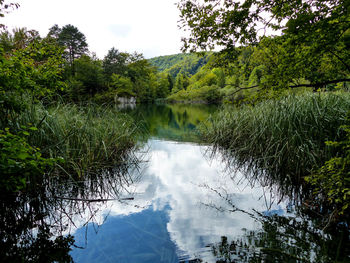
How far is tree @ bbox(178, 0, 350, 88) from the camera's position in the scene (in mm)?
2061

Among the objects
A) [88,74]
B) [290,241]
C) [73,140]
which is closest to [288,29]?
[290,241]

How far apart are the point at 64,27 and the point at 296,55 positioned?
35.8m

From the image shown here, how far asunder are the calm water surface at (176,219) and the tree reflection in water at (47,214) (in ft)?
0.44

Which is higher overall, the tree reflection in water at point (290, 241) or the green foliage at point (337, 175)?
the green foliage at point (337, 175)

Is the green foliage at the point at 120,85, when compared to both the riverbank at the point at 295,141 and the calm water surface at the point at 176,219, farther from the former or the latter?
the calm water surface at the point at 176,219

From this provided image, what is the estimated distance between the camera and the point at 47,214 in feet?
6.88

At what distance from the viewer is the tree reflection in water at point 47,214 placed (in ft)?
5.30

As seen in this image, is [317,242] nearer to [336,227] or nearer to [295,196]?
[336,227]

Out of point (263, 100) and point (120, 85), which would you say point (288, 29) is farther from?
point (120, 85)

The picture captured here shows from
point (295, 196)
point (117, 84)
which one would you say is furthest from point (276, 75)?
point (117, 84)

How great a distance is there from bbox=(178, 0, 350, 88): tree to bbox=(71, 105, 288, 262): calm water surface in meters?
1.80

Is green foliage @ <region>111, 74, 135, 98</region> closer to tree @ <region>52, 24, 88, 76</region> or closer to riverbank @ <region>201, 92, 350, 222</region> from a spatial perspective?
tree @ <region>52, 24, 88, 76</region>

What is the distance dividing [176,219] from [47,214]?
1.45 meters

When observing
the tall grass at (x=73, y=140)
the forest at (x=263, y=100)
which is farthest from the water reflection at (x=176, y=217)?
the tall grass at (x=73, y=140)
